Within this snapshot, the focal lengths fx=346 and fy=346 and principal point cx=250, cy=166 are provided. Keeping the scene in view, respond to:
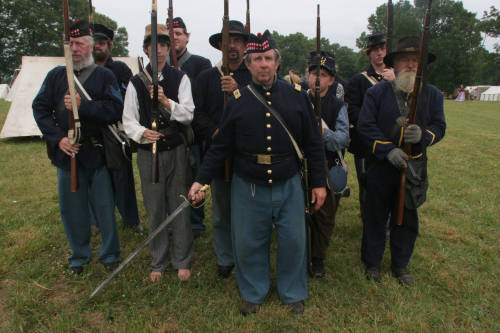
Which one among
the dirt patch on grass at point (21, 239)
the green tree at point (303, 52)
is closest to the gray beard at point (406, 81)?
the dirt patch on grass at point (21, 239)

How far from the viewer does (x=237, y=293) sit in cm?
360

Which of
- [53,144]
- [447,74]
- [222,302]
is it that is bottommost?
[222,302]

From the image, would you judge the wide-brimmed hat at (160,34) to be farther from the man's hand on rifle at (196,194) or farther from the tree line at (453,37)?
the tree line at (453,37)

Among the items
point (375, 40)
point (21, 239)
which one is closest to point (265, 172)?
point (375, 40)

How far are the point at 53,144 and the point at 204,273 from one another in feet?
6.97

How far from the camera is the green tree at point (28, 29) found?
161 feet

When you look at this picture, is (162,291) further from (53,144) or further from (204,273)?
(53,144)

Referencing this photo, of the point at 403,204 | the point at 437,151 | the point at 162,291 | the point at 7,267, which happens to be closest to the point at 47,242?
the point at 7,267

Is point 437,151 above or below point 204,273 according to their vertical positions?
above

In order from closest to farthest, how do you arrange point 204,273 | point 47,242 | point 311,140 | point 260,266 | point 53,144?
point 311,140, point 260,266, point 53,144, point 204,273, point 47,242

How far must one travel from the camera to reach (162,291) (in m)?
3.61

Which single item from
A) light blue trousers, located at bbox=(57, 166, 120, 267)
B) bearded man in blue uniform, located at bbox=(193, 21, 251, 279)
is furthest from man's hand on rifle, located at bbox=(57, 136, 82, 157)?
bearded man in blue uniform, located at bbox=(193, 21, 251, 279)

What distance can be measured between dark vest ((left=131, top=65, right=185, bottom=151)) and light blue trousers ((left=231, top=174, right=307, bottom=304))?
87cm

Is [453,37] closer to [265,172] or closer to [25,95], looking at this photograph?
[25,95]
